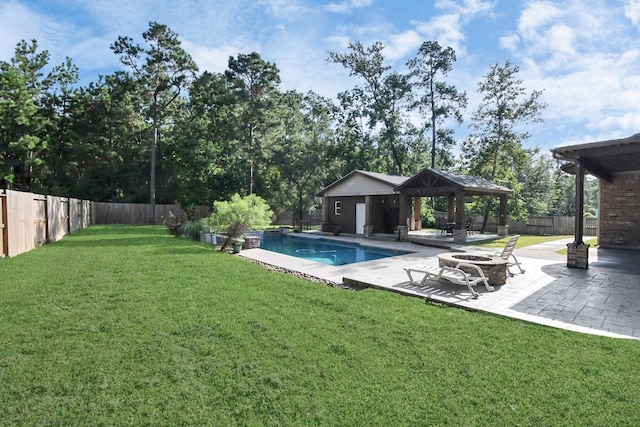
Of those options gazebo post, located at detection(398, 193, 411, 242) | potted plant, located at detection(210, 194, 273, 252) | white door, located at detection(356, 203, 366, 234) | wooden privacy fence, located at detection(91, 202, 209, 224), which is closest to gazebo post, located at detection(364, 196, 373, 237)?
white door, located at detection(356, 203, 366, 234)

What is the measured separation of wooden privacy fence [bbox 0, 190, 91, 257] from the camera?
8273mm

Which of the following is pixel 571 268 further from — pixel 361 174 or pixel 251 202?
pixel 361 174

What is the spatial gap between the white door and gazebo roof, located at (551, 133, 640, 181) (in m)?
10.8

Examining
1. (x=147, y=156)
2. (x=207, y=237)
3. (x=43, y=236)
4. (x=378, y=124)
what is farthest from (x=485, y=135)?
(x=147, y=156)

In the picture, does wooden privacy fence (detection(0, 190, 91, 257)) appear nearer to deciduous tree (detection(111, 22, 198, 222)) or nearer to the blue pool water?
the blue pool water

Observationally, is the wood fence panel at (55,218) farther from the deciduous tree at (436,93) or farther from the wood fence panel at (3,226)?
the deciduous tree at (436,93)

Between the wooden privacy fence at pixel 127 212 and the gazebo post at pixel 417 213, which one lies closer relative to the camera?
the gazebo post at pixel 417 213

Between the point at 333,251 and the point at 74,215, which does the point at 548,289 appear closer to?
the point at 333,251

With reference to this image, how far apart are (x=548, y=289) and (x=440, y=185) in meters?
9.58

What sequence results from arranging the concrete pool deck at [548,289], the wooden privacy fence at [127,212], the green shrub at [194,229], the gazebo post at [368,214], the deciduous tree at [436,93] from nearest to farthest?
the concrete pool deck at [548,289] < the green shrub at [194,229] < the gazebo post at [368,214] < the wooden privacy fence at [127,212] < the deciduous tree at [436,93]

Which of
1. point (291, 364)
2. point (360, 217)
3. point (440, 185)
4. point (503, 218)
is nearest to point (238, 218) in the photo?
point (291, 364)

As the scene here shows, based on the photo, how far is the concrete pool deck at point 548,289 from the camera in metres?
4.63

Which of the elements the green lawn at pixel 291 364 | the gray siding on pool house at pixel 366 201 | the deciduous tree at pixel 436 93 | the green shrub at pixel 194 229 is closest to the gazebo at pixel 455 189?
the gray siding on pool house at pixel 366 201

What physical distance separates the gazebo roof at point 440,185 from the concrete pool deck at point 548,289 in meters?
4.84
